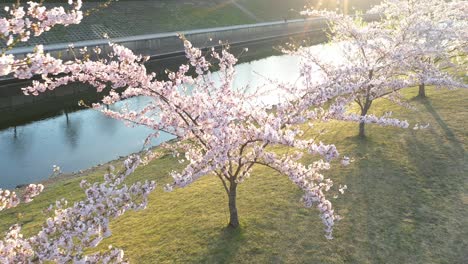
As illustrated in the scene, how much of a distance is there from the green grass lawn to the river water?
209 inches

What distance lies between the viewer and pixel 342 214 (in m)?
10.2

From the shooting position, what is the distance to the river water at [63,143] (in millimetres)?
19812

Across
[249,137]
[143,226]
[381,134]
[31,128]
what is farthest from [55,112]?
[249,137]

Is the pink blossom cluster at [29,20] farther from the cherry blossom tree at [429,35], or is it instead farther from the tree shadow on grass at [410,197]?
the cherry blossom tree at [429,35]

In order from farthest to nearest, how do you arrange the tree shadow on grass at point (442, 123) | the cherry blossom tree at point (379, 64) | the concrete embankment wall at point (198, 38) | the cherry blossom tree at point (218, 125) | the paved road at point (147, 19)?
1. the paved road at point (147, 19)
2. the concrete embankment wall at point (198, 38)
3. the tree shadow on grass at point (442, 123)
4. the cherry blossom tree at point (379, 64)
5. the cherry blossom tree at point (218, 125)

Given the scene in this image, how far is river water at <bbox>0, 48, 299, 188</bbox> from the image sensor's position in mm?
19812

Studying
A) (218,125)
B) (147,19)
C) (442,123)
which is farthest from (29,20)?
(147,19)

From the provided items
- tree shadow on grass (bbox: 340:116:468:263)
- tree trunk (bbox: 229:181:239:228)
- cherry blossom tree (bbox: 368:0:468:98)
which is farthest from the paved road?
tree shadow on grass (bbox: 340:116:468:263)

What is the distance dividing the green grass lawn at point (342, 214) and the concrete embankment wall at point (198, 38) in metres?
17.9

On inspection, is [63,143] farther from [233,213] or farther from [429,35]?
[429,35]

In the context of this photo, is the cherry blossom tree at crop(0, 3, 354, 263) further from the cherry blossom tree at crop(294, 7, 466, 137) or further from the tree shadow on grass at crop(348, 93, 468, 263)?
the cherry blossom tree at crop(294, 7, 466, 137)

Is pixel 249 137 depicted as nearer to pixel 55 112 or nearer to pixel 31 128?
pixel 31 128

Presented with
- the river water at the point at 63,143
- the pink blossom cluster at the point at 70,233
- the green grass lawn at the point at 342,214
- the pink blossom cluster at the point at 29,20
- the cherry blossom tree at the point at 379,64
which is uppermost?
the pink blossom cluster at the point at 29,20

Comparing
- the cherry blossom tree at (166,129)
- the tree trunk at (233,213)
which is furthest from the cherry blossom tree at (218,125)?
the tree trunk at (233,213)
